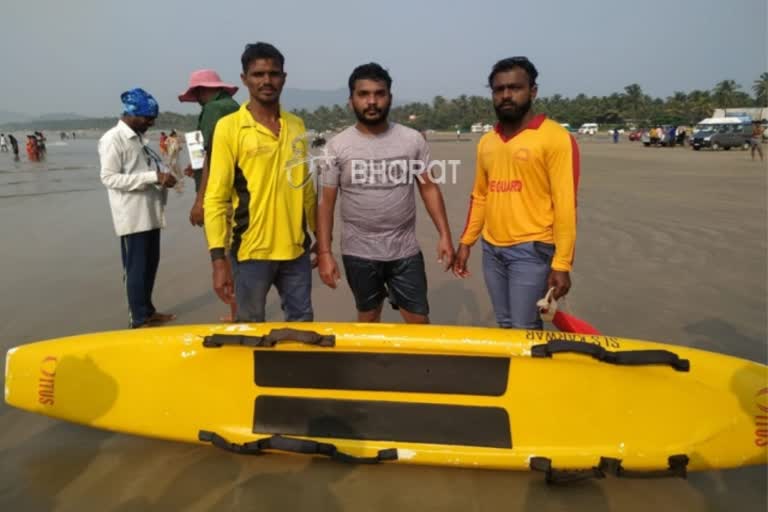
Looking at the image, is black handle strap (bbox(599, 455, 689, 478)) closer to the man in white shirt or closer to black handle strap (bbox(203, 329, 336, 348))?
black handle strap (bbox(203, 329, 336, 348))

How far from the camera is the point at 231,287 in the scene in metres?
2.78

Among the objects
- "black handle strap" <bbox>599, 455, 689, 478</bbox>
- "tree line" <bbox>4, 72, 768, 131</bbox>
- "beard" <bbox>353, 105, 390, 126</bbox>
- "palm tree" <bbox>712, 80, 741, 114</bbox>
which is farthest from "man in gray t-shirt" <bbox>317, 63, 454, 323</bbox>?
"palm tree" <bbox>712, 80, 741, 114</bbox>

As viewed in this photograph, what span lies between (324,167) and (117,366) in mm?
1457

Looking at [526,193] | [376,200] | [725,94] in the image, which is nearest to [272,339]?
[376,200]

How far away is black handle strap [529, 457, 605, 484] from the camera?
2273 mm

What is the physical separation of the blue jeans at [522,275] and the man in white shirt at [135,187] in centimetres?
273

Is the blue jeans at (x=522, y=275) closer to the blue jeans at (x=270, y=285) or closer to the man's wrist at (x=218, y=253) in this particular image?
the blue jeans at (x=270, y=285)

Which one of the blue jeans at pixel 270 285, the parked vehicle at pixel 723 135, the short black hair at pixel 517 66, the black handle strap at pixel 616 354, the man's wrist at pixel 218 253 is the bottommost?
the black handle strap at pixel 616 354

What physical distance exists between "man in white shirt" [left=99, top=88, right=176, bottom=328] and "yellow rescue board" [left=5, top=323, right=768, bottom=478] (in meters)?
1.53

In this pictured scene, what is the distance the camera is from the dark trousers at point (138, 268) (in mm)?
4078

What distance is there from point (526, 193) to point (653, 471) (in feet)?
4.54

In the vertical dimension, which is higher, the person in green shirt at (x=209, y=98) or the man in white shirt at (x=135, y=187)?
the person in green shirt at (x=209, y=98)

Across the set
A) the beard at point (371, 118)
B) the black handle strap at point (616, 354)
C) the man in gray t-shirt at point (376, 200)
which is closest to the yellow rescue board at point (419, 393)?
the black handle strap at point (616, 354)

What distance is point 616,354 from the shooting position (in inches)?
87.8
